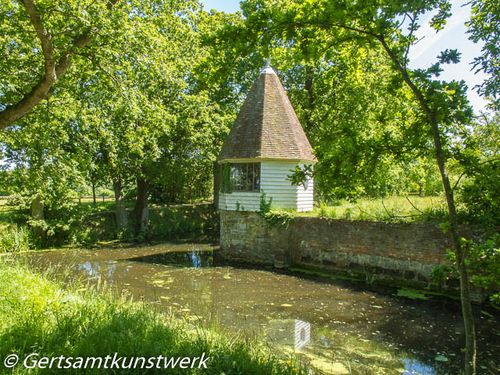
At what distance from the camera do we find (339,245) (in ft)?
49.4

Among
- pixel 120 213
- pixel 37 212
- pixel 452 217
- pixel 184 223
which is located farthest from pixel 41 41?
pixel 184 223

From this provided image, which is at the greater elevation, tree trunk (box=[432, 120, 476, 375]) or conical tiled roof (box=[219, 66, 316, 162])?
conical tiled roof (box=[219, 66, 316, 162])

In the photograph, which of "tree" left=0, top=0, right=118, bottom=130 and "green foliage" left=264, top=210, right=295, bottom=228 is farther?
"green foliage" left=264, top=210, right=295, bottom=228

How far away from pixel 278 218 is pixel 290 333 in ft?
27.5

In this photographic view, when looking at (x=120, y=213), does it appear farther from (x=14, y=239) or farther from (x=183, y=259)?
(x=183, y=259)

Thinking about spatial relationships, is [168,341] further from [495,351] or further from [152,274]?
[152,274]

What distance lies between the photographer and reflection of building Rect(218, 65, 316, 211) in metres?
17.7

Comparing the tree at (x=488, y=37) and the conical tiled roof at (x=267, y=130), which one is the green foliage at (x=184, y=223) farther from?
the tree at (x=488, y=37)

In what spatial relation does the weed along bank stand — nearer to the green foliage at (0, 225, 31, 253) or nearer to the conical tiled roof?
the conical tiled roof

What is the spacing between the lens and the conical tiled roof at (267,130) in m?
17.7

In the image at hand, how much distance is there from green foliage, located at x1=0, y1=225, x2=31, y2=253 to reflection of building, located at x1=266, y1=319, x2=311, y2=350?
13873 millimetres

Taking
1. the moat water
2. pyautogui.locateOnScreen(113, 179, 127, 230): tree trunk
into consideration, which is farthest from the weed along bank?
pyautogui.locateOnScreen(113, 179, 127, 230): tree trunk

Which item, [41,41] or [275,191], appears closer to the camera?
[41,41]

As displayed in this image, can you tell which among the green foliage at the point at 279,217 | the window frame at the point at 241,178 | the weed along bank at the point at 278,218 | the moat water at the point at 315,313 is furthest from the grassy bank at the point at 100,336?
the window frame at the point at 241,178
